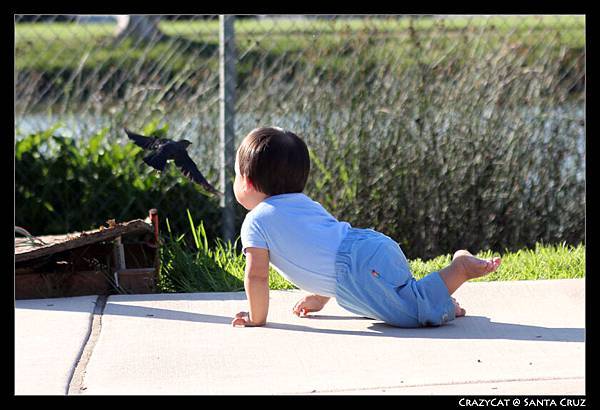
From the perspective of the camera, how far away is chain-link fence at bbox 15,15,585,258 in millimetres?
6312

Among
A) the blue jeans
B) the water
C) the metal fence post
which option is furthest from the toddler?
the water

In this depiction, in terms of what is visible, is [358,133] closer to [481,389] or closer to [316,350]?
[316,350]

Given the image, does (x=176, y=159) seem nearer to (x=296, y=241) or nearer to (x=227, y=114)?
(x=296, y=241)

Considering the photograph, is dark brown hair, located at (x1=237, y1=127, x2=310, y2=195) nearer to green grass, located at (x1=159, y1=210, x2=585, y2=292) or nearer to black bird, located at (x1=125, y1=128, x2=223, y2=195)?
black bird, located at (x1=125, y1=128, x2=223, y2=195)

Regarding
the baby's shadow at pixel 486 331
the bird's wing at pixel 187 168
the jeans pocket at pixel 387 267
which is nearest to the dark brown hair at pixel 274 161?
the jeans pocket at pixel 387 267

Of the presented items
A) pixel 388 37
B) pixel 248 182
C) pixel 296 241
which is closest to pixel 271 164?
pixel 248 182

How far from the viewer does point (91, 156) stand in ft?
21.2

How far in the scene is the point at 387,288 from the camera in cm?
396

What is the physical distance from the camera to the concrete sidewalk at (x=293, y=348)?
10.6ft

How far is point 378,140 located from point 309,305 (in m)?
2.22

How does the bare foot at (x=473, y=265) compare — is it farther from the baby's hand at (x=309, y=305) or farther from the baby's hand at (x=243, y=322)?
the baby's hand at (x=243, y=322)

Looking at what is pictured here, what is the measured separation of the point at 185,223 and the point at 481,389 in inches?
142

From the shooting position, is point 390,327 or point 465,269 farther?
point 390,327

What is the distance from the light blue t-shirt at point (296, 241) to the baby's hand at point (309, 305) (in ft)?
0.75
